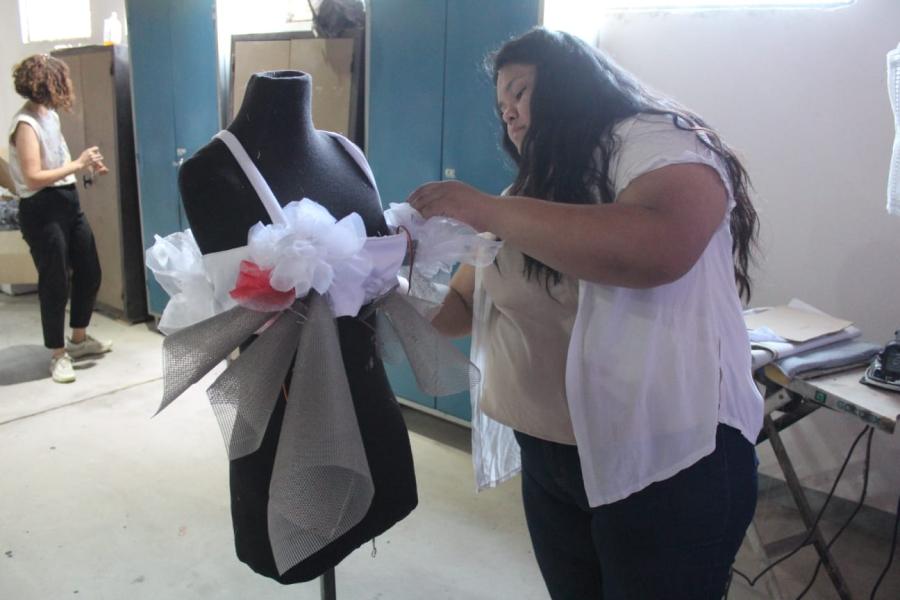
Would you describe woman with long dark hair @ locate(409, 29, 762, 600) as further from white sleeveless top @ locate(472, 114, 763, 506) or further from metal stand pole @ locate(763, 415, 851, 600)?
metal stand pole @ locate(763, 415, 851, 600)

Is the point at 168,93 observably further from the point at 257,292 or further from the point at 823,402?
the point at 823,402

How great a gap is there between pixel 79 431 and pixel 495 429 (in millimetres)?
2337

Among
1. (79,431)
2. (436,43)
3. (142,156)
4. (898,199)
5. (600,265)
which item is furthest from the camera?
(142,156)

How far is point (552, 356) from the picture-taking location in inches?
39.1

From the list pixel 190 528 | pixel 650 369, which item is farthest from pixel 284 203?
pixel 190 528

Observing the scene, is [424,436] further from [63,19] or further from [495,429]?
[63,19]

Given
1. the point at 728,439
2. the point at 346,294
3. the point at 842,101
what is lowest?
the point at 728,439

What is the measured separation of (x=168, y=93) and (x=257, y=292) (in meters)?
3.28

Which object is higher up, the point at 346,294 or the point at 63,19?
the point at 63,19

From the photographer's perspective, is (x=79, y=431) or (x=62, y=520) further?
(x=79, y=431)

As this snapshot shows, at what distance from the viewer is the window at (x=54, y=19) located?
496 centimetres

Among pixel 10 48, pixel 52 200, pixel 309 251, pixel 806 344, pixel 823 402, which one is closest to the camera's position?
pixel 309 251

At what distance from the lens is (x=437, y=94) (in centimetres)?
250

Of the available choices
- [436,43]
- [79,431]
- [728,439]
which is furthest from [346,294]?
[79,431]
